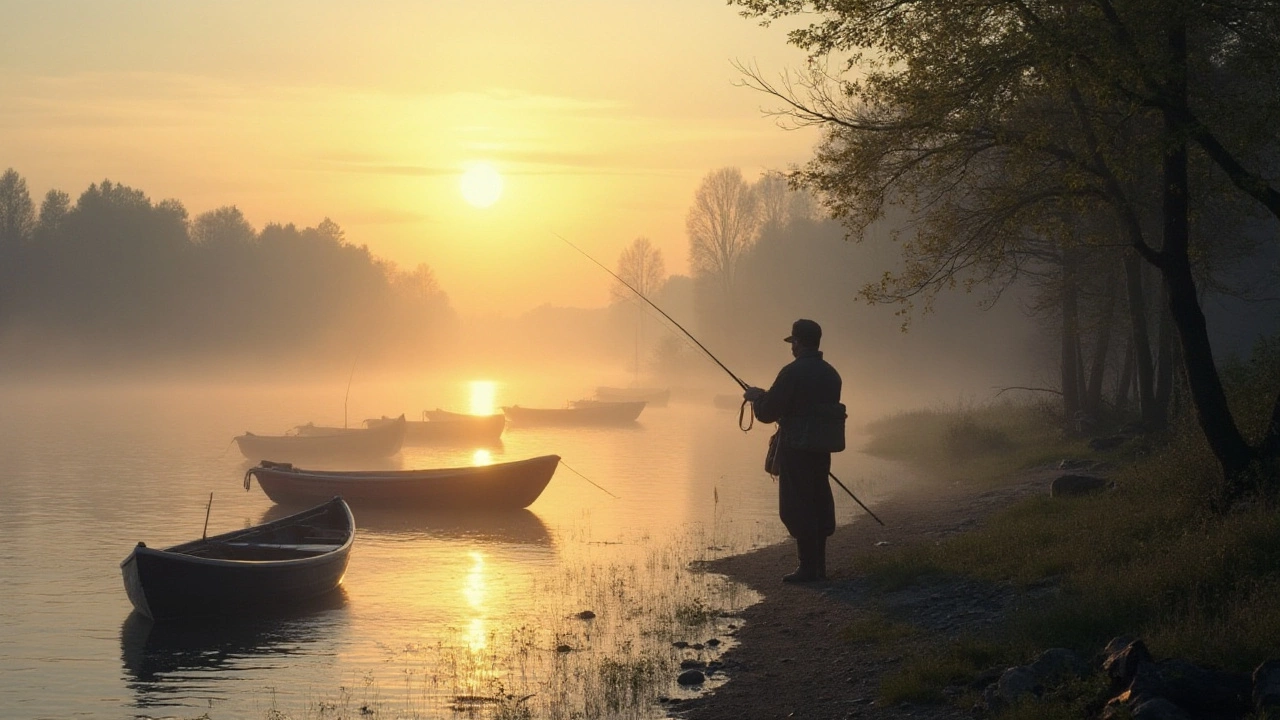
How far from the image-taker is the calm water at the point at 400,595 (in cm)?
1135

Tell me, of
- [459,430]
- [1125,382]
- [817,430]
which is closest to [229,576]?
[817,430]

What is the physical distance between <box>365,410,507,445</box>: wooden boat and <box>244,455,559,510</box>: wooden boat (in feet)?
69.6

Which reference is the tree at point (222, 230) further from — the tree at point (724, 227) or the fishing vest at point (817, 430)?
the fishing vest at point (817, 430)

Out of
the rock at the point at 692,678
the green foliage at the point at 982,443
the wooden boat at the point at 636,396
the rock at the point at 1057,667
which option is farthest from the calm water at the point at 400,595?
the wooden boat at the point at 636,396

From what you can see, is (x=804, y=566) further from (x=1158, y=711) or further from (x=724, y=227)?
(x=724, y=227)

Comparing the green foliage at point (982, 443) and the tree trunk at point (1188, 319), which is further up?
the tree trunk at point (1188, 319)

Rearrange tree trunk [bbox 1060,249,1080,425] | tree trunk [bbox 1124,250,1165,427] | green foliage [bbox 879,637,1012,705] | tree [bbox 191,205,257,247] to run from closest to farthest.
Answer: green foliage [bbox 879,637,1012,705]
tree trunk [bbox 1124,250,1165,427]
tree trunk [bbox 1060,249,1080,425]
tree [bbox 191,205,257,247]

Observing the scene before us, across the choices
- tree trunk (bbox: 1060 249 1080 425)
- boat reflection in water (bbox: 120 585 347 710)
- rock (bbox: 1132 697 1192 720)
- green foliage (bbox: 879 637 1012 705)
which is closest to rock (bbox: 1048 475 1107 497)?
green foliage (bbox: 879 637 1012 705)

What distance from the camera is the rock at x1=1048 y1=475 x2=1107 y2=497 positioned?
16250mm

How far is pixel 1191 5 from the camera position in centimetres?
1102

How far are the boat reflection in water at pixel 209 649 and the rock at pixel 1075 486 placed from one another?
967cm

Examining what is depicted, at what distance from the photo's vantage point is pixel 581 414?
200 ft

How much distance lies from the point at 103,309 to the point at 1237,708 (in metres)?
114

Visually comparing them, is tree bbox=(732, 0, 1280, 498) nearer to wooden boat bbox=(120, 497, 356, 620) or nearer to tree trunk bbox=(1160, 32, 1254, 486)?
tree trunk bbox=(1160, 32, 1254, 486)
